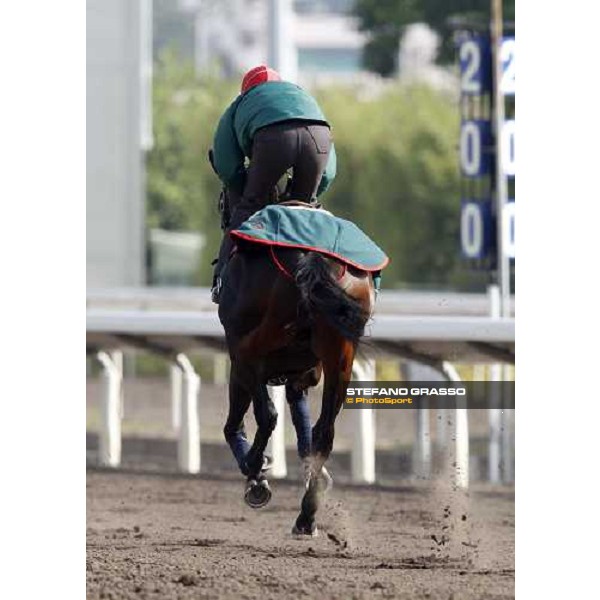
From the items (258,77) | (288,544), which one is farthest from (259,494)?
(258,77)

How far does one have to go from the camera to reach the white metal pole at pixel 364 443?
1048 cm

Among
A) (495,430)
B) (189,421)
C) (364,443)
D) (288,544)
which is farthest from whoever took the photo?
(495,430)

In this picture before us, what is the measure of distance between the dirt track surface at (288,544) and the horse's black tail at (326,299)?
880 mm

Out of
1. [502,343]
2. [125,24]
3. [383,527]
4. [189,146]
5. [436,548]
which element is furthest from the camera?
[189,146]

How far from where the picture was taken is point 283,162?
773 cm

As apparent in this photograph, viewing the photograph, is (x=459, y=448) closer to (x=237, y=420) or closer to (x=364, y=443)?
(x=237, y=420)

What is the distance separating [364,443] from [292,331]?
3082 mm

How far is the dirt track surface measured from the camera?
290 inches

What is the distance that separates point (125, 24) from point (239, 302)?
11.6 meters

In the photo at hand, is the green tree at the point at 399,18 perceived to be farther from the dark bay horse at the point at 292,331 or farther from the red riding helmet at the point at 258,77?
the dark bay horse at the point at 292,331
